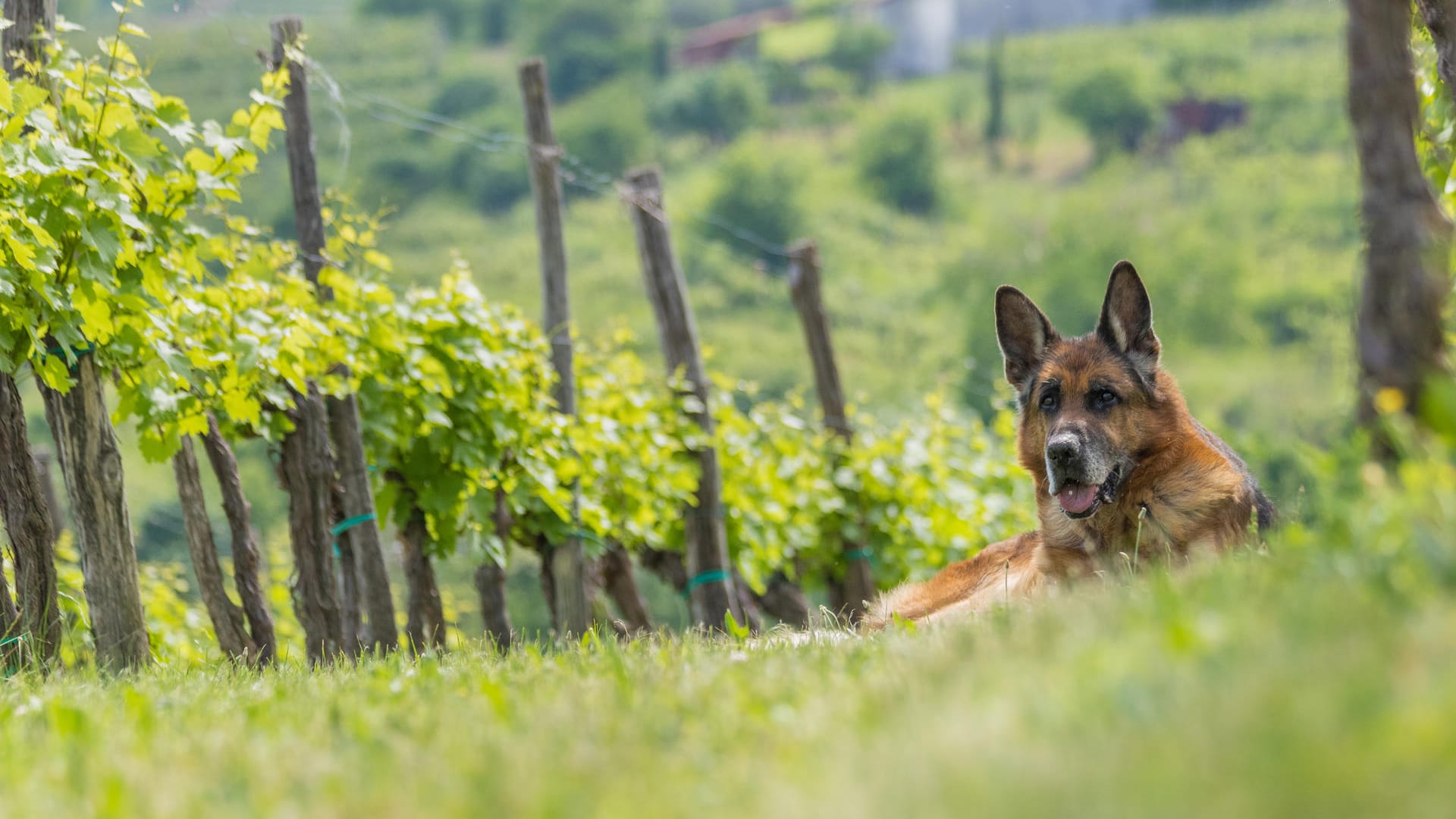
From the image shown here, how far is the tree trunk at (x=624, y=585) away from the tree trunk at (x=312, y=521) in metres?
3.89

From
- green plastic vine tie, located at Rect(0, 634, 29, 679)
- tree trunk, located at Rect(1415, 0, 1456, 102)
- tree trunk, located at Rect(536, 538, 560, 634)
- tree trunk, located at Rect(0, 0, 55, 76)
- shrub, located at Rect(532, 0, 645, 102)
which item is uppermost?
shrub, located at Rect(532, 0, 645, 102)

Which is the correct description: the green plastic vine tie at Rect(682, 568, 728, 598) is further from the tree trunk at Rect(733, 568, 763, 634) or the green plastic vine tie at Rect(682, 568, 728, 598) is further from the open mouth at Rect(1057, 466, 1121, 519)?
the open mouth at Rect(1057, 466, 1121, 519)

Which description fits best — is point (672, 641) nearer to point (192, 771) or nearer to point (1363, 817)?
point (192, 771)

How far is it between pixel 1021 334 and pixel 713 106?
170044 mm

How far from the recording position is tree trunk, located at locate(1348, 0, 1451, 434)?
347 cm

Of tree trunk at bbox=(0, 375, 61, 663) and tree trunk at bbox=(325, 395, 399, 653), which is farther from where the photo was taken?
tree trunk at bbox=(325, 395, 399, 653)

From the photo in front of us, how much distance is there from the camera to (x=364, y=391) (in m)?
8.84

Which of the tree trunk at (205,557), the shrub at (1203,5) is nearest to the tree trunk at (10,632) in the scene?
the tree trunk at (205,557)

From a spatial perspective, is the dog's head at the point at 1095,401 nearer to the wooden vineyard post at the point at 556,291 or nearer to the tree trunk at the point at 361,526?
the tree trunk at the point at 361,526

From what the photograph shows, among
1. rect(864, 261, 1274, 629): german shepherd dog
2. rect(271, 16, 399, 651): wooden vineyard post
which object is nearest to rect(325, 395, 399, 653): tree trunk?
rect(271, 16, 399, 651): wooden vineyard post

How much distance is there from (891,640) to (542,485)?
5.57m

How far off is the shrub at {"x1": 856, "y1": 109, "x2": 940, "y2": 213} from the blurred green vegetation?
1.04 metres

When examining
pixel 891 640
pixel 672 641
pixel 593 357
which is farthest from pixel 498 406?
pixel 891 640

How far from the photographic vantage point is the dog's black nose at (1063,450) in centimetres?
648
